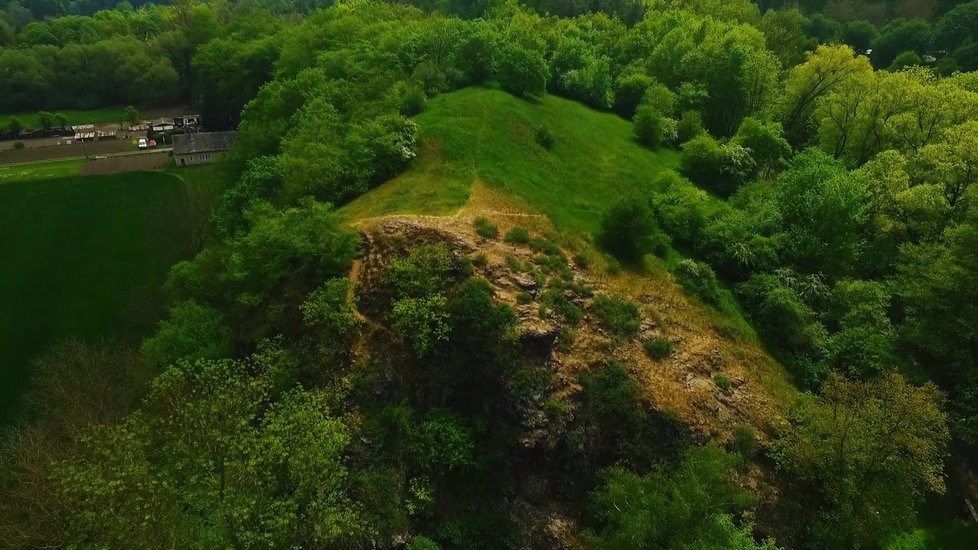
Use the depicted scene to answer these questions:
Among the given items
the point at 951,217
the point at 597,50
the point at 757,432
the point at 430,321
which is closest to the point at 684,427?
the point at 757,432

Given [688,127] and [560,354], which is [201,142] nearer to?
[688,127]

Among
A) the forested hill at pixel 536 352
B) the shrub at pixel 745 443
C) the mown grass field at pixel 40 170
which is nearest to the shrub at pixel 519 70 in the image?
the forested hill at pixel 536 352

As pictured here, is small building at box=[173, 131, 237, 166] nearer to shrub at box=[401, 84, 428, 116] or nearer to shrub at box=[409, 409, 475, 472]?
shrub at box=[401, 84, 428, 116]

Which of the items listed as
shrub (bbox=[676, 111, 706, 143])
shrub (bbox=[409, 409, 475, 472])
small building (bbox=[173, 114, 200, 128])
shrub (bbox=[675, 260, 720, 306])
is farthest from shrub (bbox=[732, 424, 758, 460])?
small building (bbox=[173, 114, 200, 128])

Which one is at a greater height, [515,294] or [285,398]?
[515,294]

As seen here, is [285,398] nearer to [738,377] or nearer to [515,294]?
[515,294]

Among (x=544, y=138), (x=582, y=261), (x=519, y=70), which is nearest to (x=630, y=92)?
(x=519, y=70)
